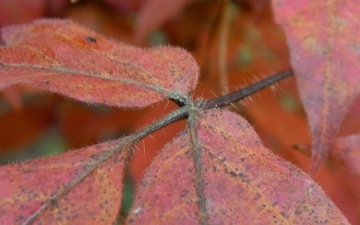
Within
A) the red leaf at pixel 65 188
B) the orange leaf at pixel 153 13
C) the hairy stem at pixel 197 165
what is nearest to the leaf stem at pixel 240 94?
the hairy stem at pixel 197 165

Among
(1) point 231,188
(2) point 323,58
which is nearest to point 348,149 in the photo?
(2) point 323,58

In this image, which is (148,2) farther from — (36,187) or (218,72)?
(36,187)

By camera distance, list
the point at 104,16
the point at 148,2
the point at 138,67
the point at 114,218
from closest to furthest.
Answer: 1. the point at 114,218
2. the point at 138,67
3. the point at 148,2
4. the point at 104,16

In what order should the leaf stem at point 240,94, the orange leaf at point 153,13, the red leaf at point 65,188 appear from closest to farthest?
1. the red leaf at point 65,188
2. the leaf stem at point 240,94
3. the orange leaf at point 153,13

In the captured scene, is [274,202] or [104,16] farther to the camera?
[104,16]

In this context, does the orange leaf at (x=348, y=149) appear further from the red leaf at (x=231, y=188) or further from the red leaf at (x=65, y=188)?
the red leaf at (x=65, y=188)

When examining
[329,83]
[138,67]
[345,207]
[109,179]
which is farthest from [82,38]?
[345,207]

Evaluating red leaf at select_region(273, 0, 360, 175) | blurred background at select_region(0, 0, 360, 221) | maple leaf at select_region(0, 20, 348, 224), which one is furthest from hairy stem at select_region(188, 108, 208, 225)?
blurred background at select_region(0, 0, 360, 221)
